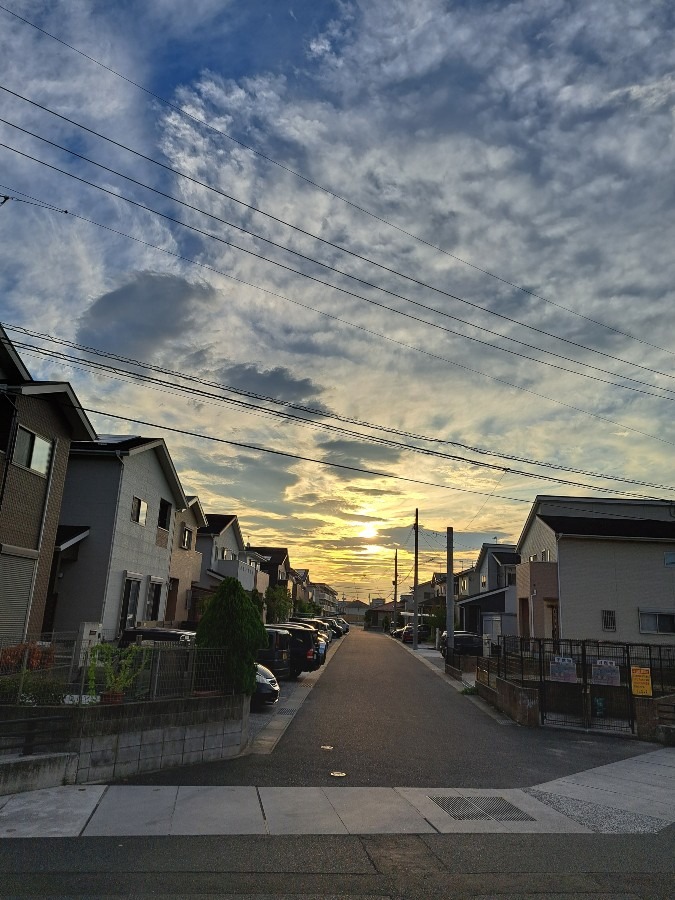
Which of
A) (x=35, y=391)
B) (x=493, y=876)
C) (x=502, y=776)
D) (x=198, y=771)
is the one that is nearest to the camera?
(x=493, y=876)

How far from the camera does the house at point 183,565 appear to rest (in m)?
30.7

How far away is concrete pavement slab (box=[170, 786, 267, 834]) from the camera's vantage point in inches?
287

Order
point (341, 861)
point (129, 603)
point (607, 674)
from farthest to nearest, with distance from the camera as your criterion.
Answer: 1. point (129, 603)
2. point (607, 674)
3. point (341, 861)

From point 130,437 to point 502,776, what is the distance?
1909 cm

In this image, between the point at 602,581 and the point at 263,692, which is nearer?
the point at 263,692

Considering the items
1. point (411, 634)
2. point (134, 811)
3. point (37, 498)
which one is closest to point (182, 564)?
point (37, 498)

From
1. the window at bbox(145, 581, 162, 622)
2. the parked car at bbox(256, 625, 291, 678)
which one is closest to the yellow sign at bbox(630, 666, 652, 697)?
the parked car at bbox(256, 625, 291, 678)

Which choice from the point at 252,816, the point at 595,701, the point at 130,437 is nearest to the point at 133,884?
the point at 252,816

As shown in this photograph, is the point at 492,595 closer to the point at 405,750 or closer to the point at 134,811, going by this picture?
the point at 405,750

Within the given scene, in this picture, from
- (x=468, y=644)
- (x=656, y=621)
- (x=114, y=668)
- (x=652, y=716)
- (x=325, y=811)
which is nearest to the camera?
(x=325, y=811)

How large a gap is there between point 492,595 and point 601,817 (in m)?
44.0

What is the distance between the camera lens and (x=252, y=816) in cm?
782

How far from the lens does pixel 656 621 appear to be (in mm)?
28906

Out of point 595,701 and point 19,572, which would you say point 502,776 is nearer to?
point 595,701
